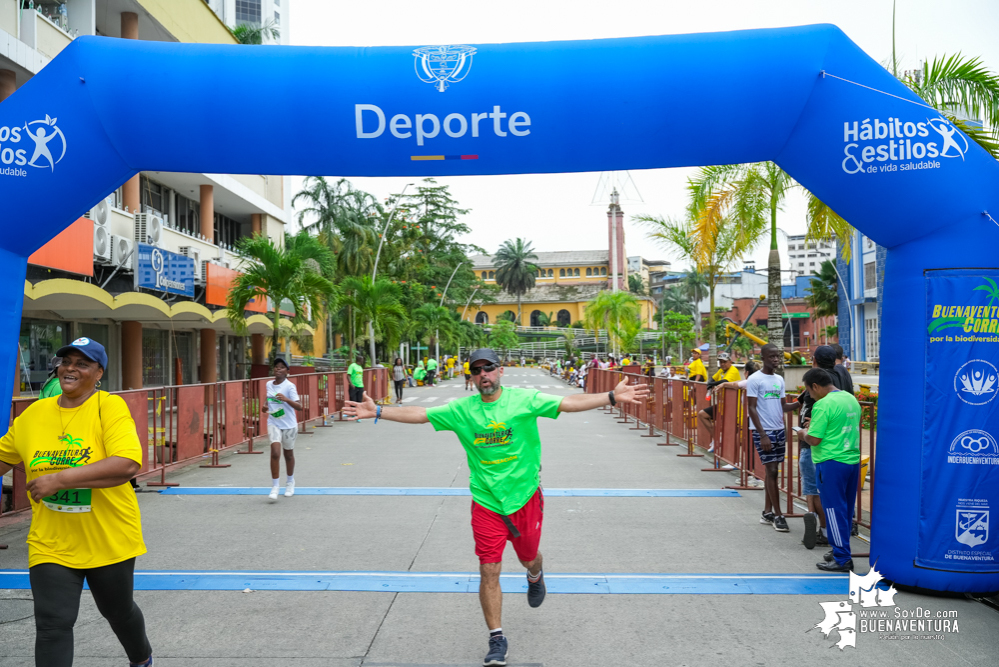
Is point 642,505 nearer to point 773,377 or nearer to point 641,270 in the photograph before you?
point 773,377

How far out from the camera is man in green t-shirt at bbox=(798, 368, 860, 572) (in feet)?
20.4

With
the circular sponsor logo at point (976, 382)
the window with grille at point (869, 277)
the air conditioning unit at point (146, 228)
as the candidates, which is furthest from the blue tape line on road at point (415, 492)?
the window with grille at point (869, 277)

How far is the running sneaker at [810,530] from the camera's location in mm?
7004

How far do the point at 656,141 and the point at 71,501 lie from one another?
4.63 m

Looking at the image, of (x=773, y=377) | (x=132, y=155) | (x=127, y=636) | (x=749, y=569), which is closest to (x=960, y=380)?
(x=749, y=569)

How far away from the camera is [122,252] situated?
66.6 ft

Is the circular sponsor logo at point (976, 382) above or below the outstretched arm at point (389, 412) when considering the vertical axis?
above

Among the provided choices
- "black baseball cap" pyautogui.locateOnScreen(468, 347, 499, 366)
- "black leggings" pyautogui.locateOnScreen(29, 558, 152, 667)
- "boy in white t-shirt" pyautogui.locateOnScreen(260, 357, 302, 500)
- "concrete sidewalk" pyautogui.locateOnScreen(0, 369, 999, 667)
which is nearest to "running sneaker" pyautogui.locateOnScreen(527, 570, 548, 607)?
"concrete sidewalk" pyautogui.locateOnScreen(0, 369, 999, 667)

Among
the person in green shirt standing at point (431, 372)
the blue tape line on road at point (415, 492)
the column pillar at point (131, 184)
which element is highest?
the column pillar at point (131, 184)

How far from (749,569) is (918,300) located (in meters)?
2.47

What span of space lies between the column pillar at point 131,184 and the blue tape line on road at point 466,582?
58.1 feet

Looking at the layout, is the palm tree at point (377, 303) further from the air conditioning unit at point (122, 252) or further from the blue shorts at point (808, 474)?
the blue shorts at point (808, 474)

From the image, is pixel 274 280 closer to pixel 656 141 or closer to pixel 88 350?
pixel 656 141

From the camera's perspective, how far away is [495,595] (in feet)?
15.0
